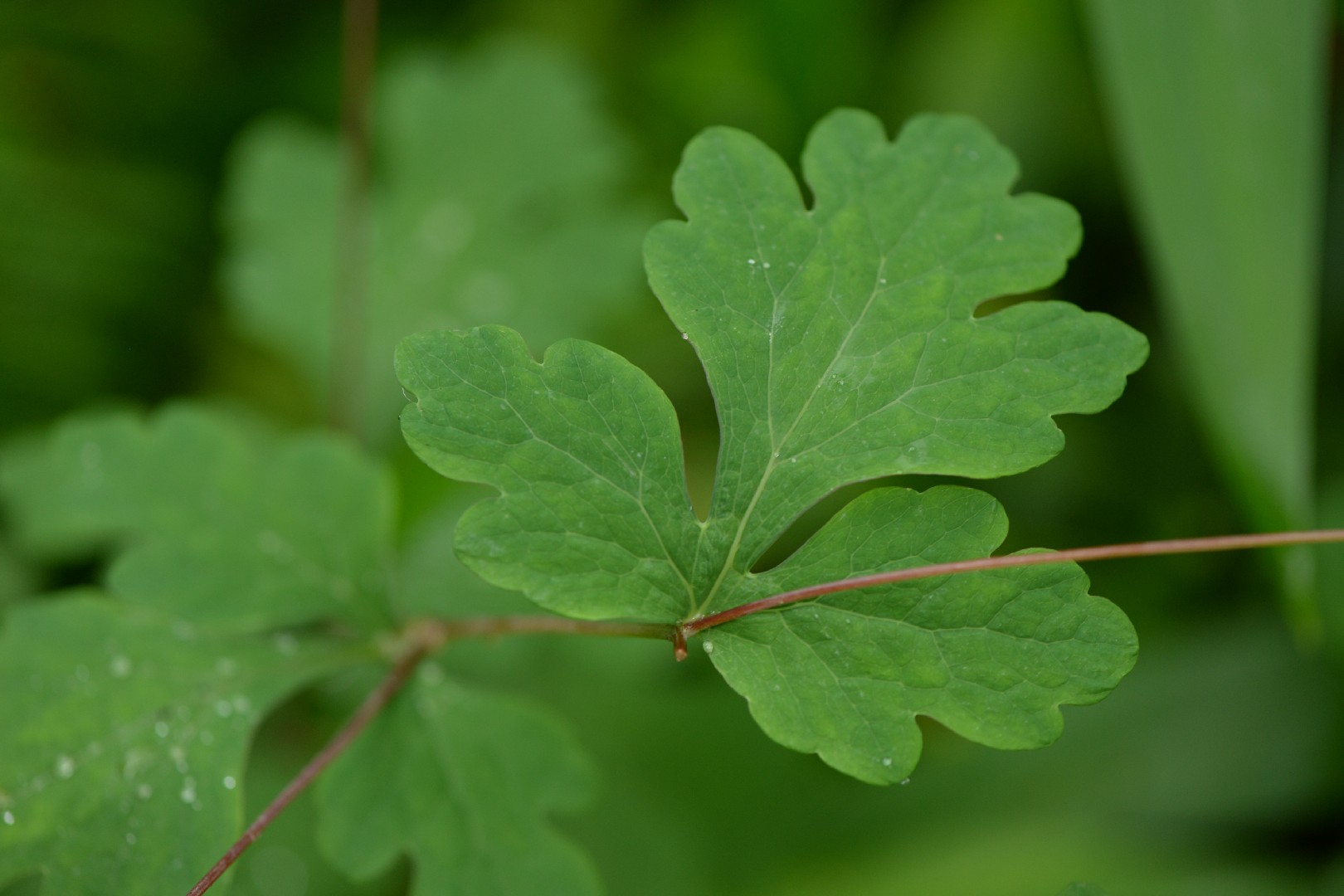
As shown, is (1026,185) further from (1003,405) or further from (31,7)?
(31,7)

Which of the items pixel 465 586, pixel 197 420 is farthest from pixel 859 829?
pixel 197 420

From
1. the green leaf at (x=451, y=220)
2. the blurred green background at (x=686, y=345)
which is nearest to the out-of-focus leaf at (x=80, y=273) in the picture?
the blurred green background at (x=686, y=345)

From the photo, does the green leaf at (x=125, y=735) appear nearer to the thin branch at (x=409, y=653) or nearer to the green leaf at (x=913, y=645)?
the thin branch at (x=409, y=653)

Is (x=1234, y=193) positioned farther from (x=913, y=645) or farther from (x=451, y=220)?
(x=451, y=220)

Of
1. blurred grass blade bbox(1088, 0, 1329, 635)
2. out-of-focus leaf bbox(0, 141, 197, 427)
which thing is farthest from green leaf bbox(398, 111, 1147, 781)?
out-of-focus leaf bbox(0, 141, 197, 427)

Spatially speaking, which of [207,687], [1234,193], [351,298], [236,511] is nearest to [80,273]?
[351,298]
